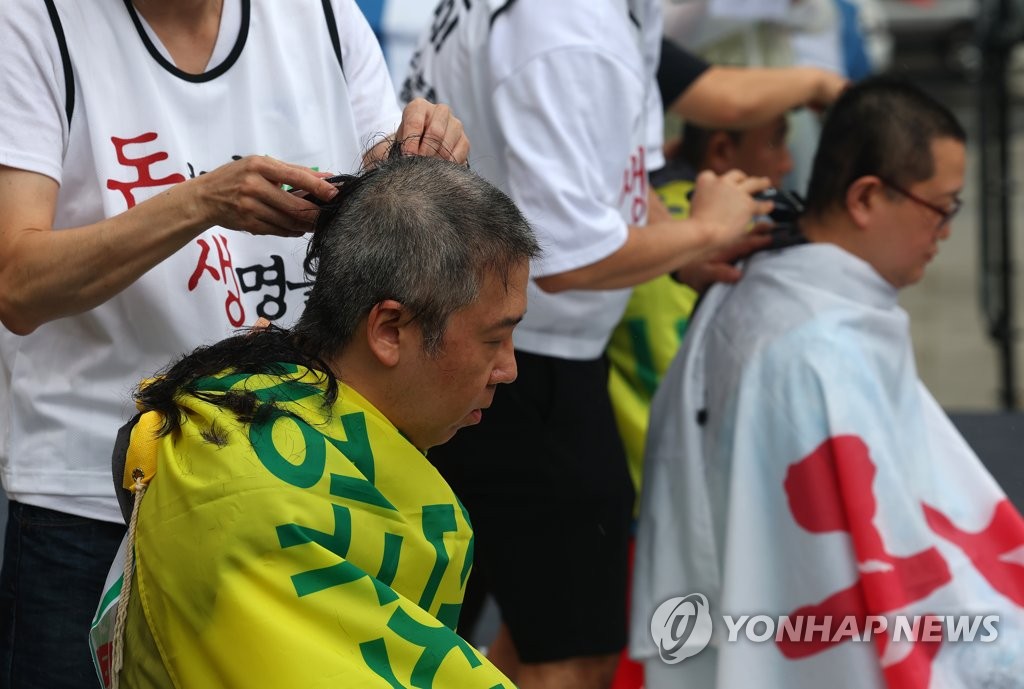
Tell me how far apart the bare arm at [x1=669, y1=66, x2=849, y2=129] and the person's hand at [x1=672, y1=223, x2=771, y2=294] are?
55 centimetres

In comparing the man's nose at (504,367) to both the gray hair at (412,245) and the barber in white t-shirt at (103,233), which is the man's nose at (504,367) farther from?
the barber in white t-shirt at (103,233)

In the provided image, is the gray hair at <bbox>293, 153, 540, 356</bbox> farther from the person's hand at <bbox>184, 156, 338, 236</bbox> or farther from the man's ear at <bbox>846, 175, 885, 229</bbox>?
the man's ear at <bbox>846, 175, 885, 229</bbox>

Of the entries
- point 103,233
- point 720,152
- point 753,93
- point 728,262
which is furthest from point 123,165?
point 720,152

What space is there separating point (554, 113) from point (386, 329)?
90 centimetres

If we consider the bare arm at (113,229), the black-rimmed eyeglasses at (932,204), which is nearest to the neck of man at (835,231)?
the black-rimmed eyeglasses at (932,204)

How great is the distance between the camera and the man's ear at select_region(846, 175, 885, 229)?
294 centimetres

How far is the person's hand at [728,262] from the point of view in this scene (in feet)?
10.0

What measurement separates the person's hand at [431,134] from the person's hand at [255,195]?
18 centimetres

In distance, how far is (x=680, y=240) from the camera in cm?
270

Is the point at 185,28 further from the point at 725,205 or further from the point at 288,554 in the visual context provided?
the point at 725,205

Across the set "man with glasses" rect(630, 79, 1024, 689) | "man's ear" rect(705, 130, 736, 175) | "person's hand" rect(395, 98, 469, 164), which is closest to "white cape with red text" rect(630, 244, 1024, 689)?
"man with glasses" rect(630, 79, 1024, 689)

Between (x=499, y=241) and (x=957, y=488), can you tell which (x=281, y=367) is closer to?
(x=499, y=241)

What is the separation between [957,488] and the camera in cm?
297

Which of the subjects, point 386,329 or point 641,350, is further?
point 641,350
